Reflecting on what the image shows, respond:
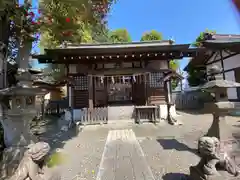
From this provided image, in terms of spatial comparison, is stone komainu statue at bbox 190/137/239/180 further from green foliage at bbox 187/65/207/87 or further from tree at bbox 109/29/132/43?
tree at bbox 109/29/132/43

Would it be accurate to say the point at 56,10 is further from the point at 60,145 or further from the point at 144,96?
the point at 144,96

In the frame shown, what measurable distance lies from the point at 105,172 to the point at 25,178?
1.37m

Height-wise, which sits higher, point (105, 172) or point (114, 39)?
point (114, 39)

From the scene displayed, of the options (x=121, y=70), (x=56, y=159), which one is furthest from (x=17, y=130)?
(x=121, y=70)

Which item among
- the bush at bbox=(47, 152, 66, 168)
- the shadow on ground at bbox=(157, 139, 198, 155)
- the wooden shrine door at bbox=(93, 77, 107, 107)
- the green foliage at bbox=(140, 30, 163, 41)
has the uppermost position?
the green foliage at bbox=(140, 30, 163, 41)

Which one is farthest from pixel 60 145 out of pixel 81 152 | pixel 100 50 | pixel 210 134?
pixel 100 50

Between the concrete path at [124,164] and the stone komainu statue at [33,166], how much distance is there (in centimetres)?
102

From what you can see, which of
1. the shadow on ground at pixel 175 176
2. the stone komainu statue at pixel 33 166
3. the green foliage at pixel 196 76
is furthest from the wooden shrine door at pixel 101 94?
the green foliage at pixel 196 76

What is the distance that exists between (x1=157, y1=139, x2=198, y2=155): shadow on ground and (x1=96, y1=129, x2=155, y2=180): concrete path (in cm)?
79

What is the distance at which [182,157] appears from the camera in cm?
320

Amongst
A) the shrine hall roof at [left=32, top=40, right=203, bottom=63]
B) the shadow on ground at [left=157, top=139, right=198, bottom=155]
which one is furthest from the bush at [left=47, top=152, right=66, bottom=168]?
the shrine hall roof at [left=32, top=40, right=203, bottom=63]

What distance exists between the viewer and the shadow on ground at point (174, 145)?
143 inches

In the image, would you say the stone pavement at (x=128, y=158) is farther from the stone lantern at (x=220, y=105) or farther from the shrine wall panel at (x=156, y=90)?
the shrine wall panel at (x=156, y=90)

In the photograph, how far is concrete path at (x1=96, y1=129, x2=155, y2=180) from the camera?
8.17 ft
